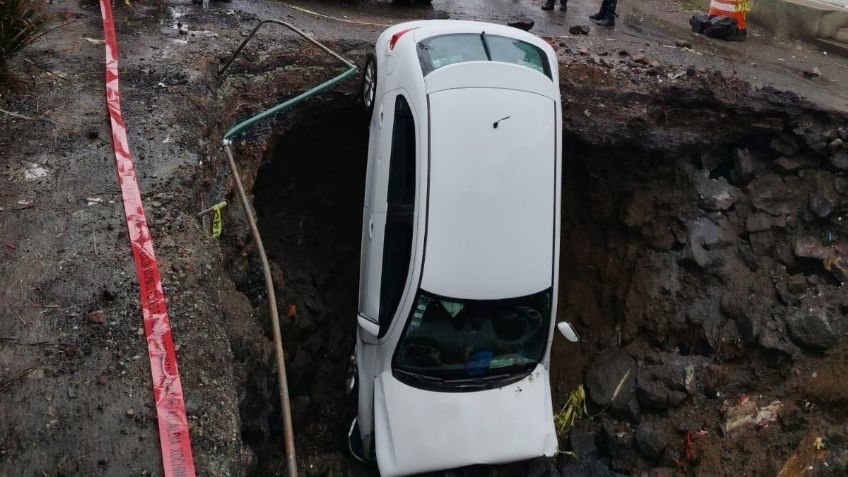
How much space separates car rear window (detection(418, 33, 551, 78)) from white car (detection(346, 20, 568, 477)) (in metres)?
0.04

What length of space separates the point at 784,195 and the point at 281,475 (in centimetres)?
615

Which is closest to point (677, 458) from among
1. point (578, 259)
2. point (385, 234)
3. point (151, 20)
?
point (578, 259)

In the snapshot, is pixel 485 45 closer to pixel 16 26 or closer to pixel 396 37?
pixel 396 37

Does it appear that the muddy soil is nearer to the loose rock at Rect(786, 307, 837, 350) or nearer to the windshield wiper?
the loose rock at Rect(786, 307, 837, 350)

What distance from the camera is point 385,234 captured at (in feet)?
18.0

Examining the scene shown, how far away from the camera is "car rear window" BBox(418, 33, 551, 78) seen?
18.7 ft

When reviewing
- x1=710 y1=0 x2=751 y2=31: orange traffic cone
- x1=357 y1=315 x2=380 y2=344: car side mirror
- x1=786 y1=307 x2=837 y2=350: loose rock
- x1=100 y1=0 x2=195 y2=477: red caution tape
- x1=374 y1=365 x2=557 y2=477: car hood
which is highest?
x1=710 y1=0 x2=751 y2=31: orange traffic cone

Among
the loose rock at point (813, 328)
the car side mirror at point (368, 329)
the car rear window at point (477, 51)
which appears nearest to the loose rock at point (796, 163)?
the loose rock at point (813, 328)

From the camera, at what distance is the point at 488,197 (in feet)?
16.7

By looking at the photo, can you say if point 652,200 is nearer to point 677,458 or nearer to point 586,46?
point 586,46

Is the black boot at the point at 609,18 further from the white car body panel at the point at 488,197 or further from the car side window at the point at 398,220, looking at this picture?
the car side window at the point at 398,220

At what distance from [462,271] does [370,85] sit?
8.50 feet

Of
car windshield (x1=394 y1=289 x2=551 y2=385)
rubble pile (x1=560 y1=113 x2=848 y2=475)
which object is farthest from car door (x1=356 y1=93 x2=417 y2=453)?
rubble pile (x1=560 y1=113 x2=848 y2=475)

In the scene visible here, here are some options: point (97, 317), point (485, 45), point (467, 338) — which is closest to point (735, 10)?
point (485, 45)
